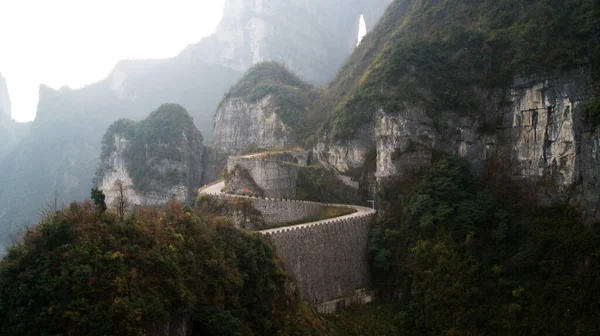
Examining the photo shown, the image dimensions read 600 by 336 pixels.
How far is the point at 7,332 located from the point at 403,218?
26.6m

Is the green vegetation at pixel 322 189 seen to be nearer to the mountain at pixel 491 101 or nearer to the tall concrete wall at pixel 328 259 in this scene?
the mountain at pixel 491 101

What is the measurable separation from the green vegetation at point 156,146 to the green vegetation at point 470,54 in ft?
104

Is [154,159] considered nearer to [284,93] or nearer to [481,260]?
[284,93]

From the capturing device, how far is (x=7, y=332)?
48.8 ft

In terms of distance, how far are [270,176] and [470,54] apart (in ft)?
66.7

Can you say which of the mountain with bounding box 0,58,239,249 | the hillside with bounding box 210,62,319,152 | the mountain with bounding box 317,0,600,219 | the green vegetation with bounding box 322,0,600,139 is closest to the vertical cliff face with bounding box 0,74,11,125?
the mountain with bounding box 0,58,239,249

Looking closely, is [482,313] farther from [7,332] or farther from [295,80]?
[295,80]

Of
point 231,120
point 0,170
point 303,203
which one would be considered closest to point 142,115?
point 0,170

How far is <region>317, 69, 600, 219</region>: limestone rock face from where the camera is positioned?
2966 cm

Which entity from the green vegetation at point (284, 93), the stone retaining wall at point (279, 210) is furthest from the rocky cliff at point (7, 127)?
the stone retaining wall at point (279, 210)

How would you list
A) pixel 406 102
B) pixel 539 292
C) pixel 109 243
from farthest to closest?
pixel 406 102 < pixel 539 292 < pixel 109 243

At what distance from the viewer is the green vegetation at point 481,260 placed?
86.8 ft

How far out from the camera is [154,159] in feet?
230

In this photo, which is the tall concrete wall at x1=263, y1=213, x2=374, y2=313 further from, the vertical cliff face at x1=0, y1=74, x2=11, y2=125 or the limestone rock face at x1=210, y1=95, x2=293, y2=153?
the vertical cliff face at x1=0, y1=74, x2=11, y2=125
